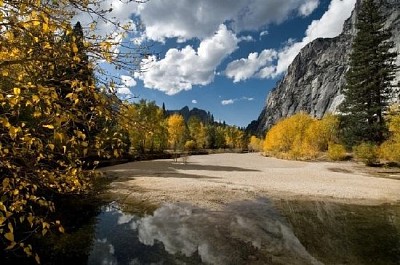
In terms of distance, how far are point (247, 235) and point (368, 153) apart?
123ft

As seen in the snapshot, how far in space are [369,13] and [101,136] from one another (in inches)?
2414

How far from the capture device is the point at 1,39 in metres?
3.46

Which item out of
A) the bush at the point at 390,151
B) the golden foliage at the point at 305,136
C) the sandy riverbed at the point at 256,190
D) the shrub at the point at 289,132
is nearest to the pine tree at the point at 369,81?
the bush at the point at 390,151

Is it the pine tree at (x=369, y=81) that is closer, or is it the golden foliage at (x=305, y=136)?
the pine tree at (x=369, y=81)

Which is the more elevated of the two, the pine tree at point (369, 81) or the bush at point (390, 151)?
the pine tree at point (369, 81)

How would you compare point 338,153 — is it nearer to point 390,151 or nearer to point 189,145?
point 390,151

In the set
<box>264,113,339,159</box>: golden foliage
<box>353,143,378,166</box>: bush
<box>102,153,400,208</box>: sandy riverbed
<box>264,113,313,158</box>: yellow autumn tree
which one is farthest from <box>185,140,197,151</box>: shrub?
<box>102,153,400,208</box>: sandy riverbed

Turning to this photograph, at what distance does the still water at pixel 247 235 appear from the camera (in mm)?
11953

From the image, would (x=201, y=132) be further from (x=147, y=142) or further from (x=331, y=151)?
(x=331, y=151)

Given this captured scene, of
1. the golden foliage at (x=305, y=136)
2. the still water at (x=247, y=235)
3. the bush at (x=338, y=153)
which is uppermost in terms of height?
the golden foliage at (x=305, y=136)

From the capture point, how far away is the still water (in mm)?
11953

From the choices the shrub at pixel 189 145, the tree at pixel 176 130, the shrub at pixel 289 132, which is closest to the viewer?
the shrub at pixel 289 132

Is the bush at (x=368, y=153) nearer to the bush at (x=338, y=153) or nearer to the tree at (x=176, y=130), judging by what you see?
the bush at (x=338, y=153)

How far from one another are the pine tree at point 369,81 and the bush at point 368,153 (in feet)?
10.2
